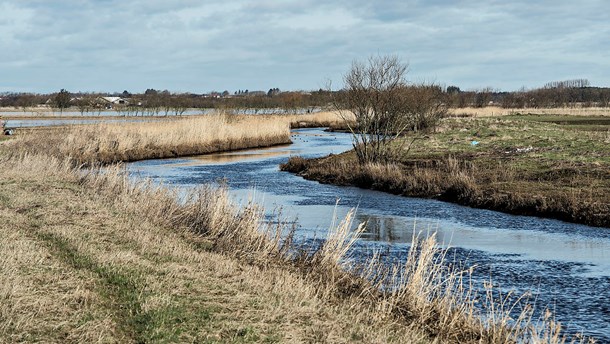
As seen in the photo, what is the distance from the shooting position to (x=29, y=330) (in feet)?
21.2

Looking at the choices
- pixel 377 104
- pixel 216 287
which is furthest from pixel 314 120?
pixel 216 287

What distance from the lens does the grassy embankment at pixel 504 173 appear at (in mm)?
18688

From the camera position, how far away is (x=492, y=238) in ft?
51.4

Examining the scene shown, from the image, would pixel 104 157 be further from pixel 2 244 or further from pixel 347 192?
pixel 2 244

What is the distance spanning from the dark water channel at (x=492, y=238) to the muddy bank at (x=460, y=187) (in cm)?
55

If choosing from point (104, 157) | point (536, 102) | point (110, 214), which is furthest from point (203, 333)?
point (536, 102)

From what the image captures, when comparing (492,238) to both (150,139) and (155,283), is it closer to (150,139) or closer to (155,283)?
(155,283)

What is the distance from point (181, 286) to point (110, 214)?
5390 millimetres

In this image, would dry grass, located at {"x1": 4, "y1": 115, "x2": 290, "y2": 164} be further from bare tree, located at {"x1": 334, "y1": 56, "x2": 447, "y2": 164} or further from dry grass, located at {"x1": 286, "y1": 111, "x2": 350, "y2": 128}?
dry grass, located at {"x1": 286, "y1": 111, "x2": 350, "y2": 128}

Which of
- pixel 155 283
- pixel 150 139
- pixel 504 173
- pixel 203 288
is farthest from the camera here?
pixel 150 139

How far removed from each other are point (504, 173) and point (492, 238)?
776cm

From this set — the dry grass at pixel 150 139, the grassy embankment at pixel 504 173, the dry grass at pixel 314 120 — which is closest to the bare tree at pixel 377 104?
the grassy embankment at pixel 504 173

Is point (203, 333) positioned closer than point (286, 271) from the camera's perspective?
Yes

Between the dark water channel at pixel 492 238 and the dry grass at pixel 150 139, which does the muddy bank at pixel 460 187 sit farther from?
the dry grass at pixel 150 139
